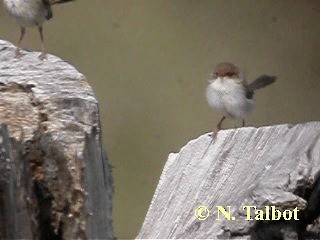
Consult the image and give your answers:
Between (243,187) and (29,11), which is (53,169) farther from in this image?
(29,11)

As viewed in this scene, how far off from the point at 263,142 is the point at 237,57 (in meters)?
3.76

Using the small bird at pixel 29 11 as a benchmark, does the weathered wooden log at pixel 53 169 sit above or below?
above

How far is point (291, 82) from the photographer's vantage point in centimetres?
702

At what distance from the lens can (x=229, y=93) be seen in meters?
5.63

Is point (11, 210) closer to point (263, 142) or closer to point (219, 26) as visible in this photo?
point (263, 142)

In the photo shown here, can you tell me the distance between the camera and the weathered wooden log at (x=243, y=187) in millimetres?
3102

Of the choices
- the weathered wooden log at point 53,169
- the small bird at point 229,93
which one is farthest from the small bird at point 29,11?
the weathered wooden log at point 53,169

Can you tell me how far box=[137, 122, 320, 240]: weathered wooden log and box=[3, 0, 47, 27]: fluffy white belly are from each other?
2.00 m

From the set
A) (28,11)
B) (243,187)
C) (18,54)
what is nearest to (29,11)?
(28,11)

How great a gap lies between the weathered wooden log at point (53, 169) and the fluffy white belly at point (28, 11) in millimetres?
2181

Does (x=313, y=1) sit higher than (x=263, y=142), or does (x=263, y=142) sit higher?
(x=263, y=142)

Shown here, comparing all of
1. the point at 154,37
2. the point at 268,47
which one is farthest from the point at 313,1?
the point at 154,37

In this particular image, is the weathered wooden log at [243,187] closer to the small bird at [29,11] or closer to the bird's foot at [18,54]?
Result: the bird's foot at [18,54]

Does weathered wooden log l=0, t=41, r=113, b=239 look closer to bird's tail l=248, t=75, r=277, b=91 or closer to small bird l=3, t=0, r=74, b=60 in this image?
small bird l=3, t=0, r=74, b=60
